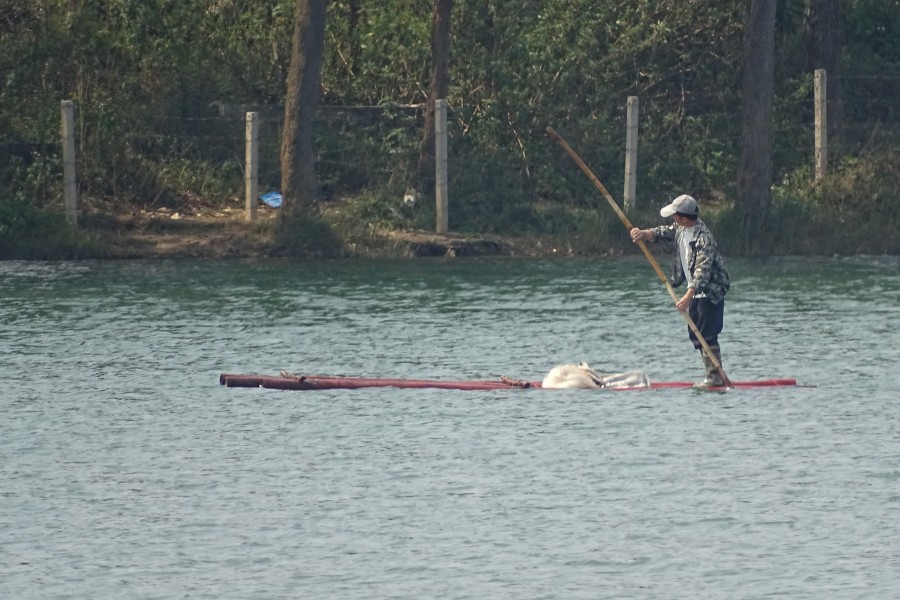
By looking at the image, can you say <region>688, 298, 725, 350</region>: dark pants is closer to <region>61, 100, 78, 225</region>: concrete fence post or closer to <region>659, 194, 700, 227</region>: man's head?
<region>659, 194, 700, 227</region>: man's head

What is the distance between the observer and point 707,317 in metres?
16.0

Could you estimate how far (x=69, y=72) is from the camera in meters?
33.0

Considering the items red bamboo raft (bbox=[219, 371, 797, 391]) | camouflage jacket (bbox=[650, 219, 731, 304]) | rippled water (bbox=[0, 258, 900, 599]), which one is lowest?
rippled water (bbox=[0, 258, 900, 599])

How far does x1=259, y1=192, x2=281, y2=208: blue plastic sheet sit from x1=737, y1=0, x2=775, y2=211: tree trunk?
7.76m

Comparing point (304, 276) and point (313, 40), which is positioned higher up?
point (313, 40)

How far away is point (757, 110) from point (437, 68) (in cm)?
560

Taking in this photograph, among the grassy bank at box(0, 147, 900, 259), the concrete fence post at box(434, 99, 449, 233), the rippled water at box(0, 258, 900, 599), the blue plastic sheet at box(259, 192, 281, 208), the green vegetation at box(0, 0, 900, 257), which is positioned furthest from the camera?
the blue plastic sheet at box(259, 192, 281, 208)

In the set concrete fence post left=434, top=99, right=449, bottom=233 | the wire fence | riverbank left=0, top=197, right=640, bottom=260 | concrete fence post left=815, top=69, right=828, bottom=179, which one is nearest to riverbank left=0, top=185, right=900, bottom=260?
riverbank left=0, top=197, right=640, bottom=260

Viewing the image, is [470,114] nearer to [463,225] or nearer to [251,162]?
[463,225]

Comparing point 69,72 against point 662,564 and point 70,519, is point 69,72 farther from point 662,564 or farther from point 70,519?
point 662,564

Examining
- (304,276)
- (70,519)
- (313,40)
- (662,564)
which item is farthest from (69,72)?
(662,564)

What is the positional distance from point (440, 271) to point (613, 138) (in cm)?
693

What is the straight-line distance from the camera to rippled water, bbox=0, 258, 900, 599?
1041cm

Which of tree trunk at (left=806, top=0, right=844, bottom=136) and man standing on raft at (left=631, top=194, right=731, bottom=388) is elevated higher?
tree trunk at (left=806, top=0, right=844, bottom=136)
